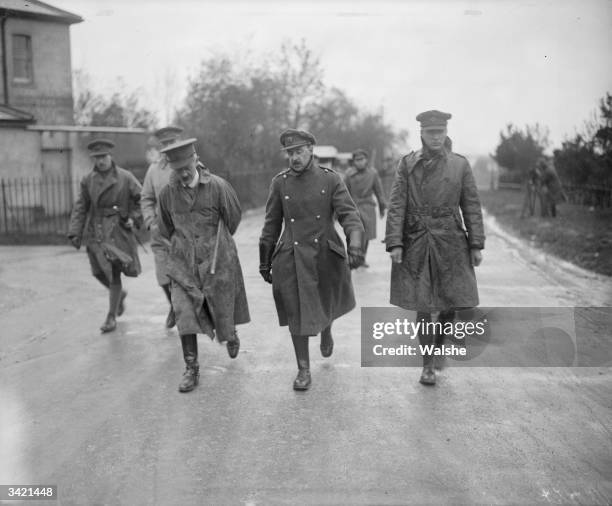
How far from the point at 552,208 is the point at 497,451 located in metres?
16.8

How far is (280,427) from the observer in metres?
4.68

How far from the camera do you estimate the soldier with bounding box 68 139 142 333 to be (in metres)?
7.42

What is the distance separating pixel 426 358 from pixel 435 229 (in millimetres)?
1006

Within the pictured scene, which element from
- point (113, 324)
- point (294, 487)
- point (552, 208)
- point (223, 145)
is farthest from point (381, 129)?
point (294, 487)

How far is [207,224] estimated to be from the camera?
18.4 ft

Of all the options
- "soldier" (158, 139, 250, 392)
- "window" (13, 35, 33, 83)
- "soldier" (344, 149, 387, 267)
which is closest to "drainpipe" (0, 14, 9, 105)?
"window" (13, 35, 33, 83)

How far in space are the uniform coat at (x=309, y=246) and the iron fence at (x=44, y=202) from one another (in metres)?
11.1

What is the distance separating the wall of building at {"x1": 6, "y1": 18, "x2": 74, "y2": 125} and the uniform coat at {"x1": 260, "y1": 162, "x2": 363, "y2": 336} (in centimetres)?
2042

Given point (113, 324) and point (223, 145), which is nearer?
point (113, 324)

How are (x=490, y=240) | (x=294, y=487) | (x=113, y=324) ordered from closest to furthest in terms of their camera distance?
1. (x=294, y=487)
2. (x=113, y=324)
3. (x=490, y=240)

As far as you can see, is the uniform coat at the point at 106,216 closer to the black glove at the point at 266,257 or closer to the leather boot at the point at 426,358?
the black glove at the point at 266,257

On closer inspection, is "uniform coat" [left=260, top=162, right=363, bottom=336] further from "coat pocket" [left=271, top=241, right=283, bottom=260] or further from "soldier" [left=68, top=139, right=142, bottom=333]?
"soldier" [left=68, top=139, right=142, bottom=333]

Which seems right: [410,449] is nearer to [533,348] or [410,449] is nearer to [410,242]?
[410,242]

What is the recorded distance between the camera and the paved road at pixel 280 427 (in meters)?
3.78
